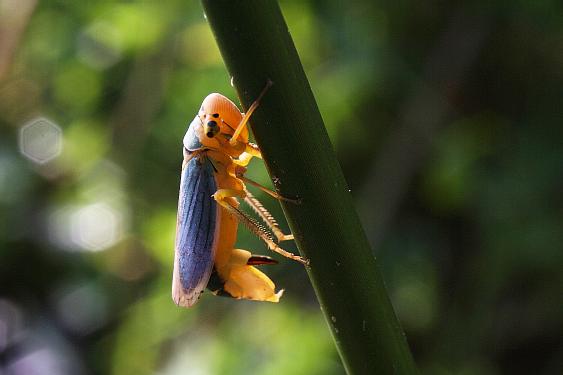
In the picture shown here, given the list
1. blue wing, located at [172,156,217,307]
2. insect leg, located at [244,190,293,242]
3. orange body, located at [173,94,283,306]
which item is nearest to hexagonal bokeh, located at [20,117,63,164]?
orange body, located at [173,94,283,306]

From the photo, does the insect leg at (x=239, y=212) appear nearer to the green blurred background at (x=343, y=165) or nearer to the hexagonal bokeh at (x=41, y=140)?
the green blurred background at (x=343, y=165)

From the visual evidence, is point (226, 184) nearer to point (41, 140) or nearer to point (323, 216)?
point (323, 216)

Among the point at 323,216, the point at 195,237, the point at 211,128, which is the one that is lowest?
the point at 195,237

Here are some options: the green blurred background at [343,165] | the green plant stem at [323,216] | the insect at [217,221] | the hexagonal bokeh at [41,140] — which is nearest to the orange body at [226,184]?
the insect at [217,221]

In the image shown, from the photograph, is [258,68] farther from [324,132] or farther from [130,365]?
[130,365]

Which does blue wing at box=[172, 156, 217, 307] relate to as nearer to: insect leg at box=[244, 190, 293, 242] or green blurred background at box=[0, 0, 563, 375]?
insect leg at box=[244, 190, 293, 242]

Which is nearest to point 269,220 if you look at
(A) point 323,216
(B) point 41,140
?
(A) point 323,216

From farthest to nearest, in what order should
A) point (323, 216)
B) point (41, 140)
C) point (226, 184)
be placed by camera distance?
point (41, 140) → point (226, 184) → point (323, 216)

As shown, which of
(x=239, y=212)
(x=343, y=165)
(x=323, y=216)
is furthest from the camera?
(x=343, y=165)
